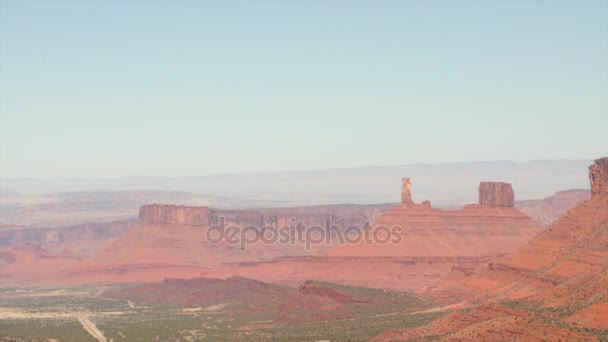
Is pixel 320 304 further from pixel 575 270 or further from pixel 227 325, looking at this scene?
pixel 575 270

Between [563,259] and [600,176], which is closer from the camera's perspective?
[563,259]

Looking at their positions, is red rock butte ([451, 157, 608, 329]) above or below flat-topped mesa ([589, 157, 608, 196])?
below

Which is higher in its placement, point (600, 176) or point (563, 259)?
point (600, 176)

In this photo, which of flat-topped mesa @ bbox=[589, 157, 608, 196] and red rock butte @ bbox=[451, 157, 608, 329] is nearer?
red rock butte @ bbox=[451, 157, 608, 329]

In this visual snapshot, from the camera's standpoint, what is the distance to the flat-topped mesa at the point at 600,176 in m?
189

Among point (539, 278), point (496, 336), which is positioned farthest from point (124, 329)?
point (496, 336)

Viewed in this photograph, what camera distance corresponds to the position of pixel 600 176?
190m

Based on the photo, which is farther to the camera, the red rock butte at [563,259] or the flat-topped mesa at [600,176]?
the flat-topped mesa at [600,176]

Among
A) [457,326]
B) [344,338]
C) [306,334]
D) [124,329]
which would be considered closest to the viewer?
[457,326]

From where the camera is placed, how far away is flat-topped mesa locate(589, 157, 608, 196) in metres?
189

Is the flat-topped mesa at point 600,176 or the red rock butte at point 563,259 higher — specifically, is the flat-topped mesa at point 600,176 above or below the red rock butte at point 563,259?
above

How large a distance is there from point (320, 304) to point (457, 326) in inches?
2680

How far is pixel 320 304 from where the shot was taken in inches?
7859

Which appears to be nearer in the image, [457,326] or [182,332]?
[457,326]
